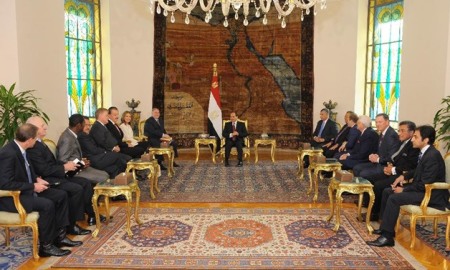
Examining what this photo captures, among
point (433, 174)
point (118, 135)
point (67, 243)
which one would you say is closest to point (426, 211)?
point (433, 174)

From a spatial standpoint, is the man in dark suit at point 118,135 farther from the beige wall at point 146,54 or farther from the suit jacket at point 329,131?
the suit jacket at point 329,131

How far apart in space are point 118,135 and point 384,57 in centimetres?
696

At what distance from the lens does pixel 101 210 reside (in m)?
6.25

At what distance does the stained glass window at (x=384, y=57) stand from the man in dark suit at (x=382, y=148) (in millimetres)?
4048

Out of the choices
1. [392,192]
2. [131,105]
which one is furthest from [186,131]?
[392,192]

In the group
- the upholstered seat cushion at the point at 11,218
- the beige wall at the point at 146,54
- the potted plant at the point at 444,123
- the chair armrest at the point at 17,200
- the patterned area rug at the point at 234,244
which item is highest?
the beige wall at the point at 146,54

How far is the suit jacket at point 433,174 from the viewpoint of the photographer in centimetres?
464

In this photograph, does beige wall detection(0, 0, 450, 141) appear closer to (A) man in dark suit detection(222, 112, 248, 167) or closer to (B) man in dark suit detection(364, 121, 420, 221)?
(B) man in dark suit detection(364, 121, 420, 221)

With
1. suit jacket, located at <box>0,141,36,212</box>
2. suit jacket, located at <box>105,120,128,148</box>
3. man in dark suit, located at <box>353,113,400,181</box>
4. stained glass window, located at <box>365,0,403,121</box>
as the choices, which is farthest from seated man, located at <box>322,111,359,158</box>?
suit jacket, located at <box>0,141,36,212</box>

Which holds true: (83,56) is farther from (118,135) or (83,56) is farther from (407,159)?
(407,159)

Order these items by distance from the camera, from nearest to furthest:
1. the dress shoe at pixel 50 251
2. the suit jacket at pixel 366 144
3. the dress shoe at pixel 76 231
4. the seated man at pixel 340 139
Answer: the dress shoe at pixel 50 251 → the dress shoe at pixel 76 231 → the suit jacket at pixel 366 144 → the seated man at pixel 340 139

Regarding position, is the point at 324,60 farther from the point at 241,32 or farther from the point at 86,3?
the point at 86,3

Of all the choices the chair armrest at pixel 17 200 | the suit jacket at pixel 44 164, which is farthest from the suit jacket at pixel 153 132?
the chair armrest at pixel 17 200

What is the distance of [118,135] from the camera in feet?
27.8
